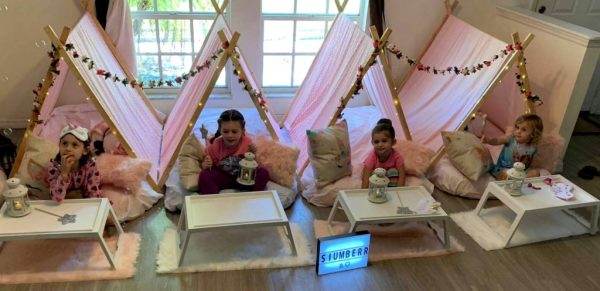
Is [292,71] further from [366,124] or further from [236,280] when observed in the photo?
[236,280]

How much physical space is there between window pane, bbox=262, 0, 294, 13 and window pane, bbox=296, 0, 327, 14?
78 millimetres

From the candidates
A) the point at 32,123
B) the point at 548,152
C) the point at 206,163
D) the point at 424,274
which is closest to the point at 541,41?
the point at 548,152

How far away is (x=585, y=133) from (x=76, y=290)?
4.29 meters

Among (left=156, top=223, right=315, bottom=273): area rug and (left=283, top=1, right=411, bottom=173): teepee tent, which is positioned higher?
(left=283, top=1, right=411, bottom=173): teepee tent

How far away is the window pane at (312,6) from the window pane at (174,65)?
1.02 metres

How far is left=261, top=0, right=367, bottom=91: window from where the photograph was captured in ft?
13.2

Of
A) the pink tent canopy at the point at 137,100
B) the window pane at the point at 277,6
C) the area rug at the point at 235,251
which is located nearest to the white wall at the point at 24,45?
the pink tent canopy at the point at 137,100

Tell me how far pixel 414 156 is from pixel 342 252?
42.3 inches

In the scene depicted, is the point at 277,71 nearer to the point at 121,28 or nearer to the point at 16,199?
the point at 121,28

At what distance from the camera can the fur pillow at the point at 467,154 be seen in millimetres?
3271

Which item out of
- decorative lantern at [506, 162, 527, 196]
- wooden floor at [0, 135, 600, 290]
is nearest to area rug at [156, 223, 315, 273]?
wooden floor at [0, 135, 600, 290]

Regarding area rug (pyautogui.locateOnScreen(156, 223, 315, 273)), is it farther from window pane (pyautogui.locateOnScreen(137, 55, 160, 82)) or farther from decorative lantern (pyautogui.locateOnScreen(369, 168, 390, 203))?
window pane (pyautogui.locateOnScreen(137, 55, 160, 82))

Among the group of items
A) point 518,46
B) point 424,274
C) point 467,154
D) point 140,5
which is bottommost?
point 424,274

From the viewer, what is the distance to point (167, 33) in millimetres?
3918
